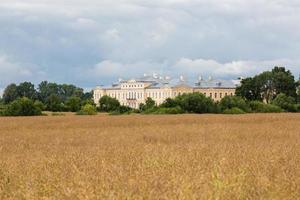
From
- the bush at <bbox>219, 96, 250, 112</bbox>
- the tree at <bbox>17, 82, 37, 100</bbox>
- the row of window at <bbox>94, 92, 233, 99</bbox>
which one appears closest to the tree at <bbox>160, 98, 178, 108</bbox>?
the bush at <bbox>219, 96, 250, 112</bbox>

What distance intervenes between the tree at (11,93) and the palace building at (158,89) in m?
30.3

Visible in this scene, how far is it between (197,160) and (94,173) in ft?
7.10

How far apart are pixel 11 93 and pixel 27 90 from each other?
6.61 metres

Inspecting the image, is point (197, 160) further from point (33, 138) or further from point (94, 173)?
point (33, 138)

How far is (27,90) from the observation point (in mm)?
163375

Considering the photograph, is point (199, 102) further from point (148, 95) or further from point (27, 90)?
point (148, 95)

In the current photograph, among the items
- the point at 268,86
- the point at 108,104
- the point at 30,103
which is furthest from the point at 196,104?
the point at 268,86

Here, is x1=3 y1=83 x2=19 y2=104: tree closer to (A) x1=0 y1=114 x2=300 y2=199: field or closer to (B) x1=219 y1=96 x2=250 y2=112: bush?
(B) x1=219 y1=96 x2=250 y2=112: bush

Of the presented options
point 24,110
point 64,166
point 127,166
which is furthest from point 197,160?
point 24,110

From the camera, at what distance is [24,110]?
71438 mm

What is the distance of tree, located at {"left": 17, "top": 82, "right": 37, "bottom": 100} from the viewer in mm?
159250

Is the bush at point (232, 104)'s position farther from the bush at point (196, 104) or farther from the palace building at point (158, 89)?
the palace building at point (158, 89)

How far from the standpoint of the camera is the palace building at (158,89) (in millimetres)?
180000

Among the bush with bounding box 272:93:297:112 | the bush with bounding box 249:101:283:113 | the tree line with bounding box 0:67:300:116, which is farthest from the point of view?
the bush with bounding box 272:93:297:112
